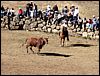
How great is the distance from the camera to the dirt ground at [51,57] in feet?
73.1

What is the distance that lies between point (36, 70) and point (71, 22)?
1278 cm

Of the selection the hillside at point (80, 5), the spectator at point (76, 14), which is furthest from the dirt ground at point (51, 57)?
the hillside at point (80, 5)

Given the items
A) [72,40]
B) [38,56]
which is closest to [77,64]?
[38,56]

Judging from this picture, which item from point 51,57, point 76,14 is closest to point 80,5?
point 76,14

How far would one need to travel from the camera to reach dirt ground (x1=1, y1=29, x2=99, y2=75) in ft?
73.1

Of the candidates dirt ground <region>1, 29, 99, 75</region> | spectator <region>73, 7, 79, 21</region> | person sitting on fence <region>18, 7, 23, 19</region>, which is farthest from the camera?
person sitting on fence <region>18, 7, 23, 19</region>

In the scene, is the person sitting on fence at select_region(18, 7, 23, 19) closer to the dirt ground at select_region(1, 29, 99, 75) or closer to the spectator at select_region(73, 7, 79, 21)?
the dirt ground at select_region(1, 29, 99, 75)

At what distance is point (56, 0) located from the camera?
4294 centimetres

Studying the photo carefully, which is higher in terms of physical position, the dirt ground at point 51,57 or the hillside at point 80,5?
the hillside at point 80,5

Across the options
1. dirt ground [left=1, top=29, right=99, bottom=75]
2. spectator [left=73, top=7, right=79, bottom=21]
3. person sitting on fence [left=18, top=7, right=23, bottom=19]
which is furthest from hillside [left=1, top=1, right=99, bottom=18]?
dirt ground [left=1, top=29, right=99, bottom=75]

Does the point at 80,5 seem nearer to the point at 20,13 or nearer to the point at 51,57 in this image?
the point at 20,13

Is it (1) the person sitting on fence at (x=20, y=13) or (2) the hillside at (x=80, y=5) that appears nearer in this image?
(1) the person sitting on fence at (x=20, y=13)

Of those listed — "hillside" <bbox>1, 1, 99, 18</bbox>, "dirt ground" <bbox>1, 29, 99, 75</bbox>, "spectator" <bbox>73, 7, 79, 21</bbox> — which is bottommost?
"dirt ground" <bbox>1, 29, 99, 75</bbox>

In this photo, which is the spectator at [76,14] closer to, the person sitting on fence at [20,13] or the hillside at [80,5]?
the person sitting on fence at [20,13]
